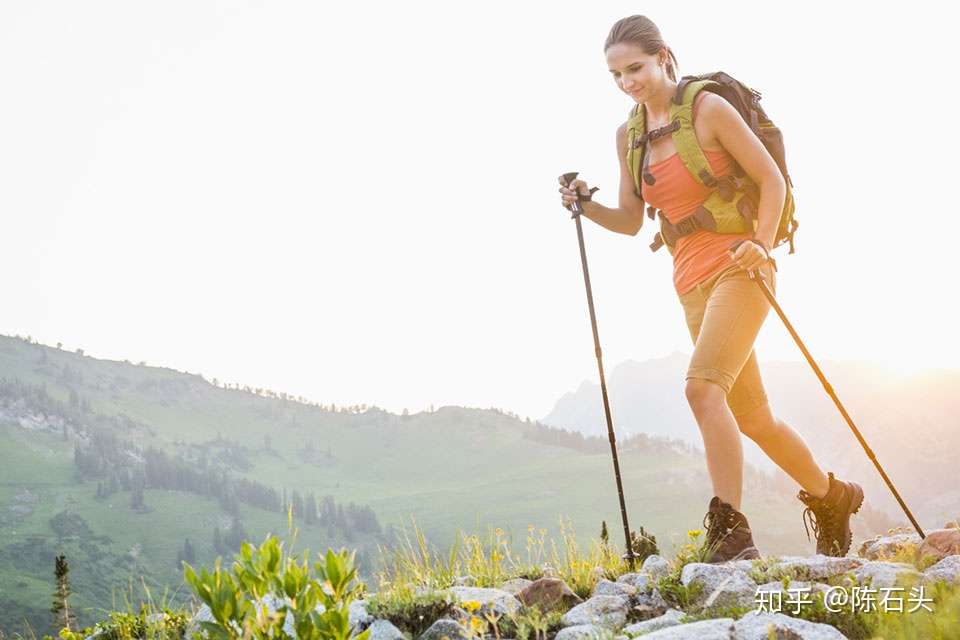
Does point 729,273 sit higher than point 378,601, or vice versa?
point 729,273

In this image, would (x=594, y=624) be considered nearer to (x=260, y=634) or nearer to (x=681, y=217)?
(x=260, y=634)

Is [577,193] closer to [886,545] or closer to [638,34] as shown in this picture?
[638,34]

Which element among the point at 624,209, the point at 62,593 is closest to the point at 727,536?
the point at 624,209

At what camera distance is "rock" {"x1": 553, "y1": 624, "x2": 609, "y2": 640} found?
4.05 m

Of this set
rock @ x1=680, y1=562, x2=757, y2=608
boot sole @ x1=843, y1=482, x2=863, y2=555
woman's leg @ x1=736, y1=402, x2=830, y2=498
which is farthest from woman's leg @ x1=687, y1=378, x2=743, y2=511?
boot sole @ x1=843, y1=482, x2=863, y2=555

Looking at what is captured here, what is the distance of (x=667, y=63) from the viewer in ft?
20.5

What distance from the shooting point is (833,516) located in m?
6.68

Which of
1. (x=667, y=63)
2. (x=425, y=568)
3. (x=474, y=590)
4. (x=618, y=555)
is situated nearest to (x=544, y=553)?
(x=618, y=555)

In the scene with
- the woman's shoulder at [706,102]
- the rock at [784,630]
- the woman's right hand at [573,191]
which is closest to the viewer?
the rock at [784,630]

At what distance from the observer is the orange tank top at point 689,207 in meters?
6.00

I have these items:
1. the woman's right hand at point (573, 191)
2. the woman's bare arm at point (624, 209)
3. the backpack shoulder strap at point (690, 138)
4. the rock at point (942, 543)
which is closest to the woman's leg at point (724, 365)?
the backpack shoulder strap at point (690, 138)

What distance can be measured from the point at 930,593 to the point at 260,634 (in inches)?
108

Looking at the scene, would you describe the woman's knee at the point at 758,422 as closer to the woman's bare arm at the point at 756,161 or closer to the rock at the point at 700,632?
the woman's bare arm at the point at 756,161

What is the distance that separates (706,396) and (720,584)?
1.34 metres
